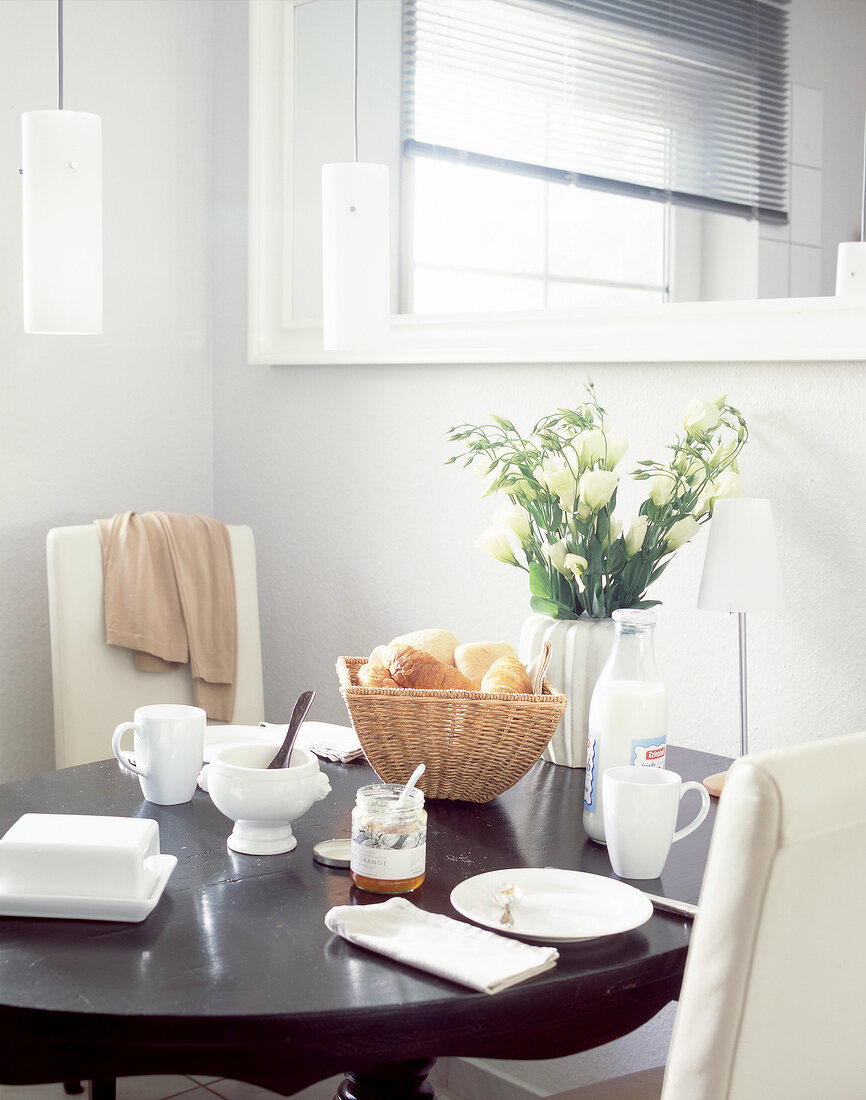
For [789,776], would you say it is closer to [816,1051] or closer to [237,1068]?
[816,1051]

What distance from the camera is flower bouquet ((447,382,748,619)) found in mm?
1634

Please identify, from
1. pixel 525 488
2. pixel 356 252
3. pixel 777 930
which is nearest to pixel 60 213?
pixel 356 252

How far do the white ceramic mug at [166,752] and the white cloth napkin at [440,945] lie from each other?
16.3 inches

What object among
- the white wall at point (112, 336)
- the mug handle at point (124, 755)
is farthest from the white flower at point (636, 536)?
the white wall at point (112, 336)

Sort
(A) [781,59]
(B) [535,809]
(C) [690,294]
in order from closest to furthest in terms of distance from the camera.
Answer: (B) [535,809] → (A) [781,59] → (C) [690,294]

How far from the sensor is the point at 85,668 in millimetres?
2291

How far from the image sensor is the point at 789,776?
2.77 feet

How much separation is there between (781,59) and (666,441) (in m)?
0.60

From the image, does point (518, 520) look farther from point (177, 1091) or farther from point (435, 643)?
point (177, 1091)

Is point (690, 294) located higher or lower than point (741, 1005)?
higher

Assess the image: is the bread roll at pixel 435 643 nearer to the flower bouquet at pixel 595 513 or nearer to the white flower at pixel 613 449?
the flower bouquet at pixel 595 513

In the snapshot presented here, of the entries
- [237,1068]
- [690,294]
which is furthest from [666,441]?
[237,1068]

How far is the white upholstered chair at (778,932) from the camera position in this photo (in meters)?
0.85

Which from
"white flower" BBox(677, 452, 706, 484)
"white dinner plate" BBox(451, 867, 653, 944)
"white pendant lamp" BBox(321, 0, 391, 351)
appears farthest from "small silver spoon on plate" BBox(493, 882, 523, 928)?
"white pendant lamp" BBox(321, 0, 391, 351)
